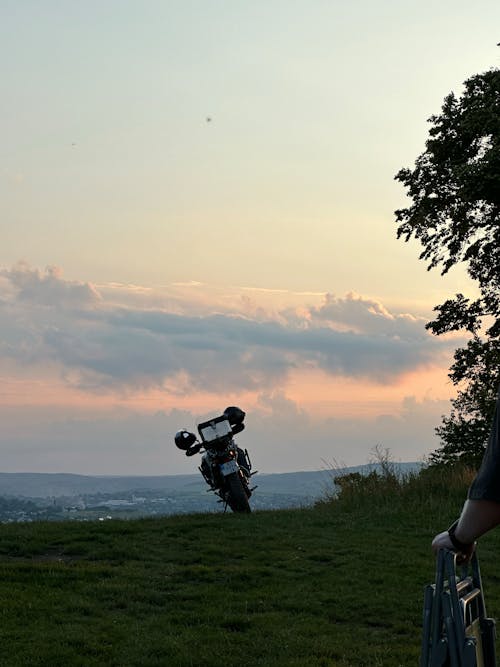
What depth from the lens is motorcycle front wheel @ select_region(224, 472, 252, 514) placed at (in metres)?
17.3

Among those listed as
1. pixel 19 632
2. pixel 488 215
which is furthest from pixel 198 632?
pixel 488 215

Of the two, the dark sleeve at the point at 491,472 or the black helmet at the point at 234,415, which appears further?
the black helmet at the point at 234,415

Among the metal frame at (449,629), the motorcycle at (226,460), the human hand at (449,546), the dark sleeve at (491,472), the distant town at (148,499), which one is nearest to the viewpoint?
the dark sleeve at (491,472)

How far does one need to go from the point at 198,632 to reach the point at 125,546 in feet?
15.5

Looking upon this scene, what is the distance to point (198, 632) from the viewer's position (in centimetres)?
922

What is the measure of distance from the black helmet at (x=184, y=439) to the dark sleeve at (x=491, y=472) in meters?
15.3

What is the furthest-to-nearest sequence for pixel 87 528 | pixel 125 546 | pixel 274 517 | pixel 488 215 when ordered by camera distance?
pixel 488 215 < pixel 274 517 < pixel 87 528 < pixel 125 546

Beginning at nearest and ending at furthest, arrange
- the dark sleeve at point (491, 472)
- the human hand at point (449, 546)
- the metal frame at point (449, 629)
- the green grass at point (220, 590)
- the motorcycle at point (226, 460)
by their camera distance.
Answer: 1. the dark sleeve at point (491, 472)
2. the metal frame at point (449, 629)
3. the human hand at point (449, 546)
4. the green grass at point (220, 590)
5. the motorcycle at point (226, 460)

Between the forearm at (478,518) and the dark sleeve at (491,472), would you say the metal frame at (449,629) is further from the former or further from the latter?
the dark sleeve at (491,472)

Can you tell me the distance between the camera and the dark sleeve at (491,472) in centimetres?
280

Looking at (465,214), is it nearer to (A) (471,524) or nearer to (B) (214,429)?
(B) (214,429)

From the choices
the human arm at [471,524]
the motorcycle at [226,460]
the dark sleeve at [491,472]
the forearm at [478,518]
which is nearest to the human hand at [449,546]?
the human arm at [471,524]

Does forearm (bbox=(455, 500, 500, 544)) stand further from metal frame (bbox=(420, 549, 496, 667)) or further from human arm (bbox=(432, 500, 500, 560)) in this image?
metal frame (bbox=(420, 549, 496, 667))

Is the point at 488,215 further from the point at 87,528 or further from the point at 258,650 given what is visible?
the point at 258,650
